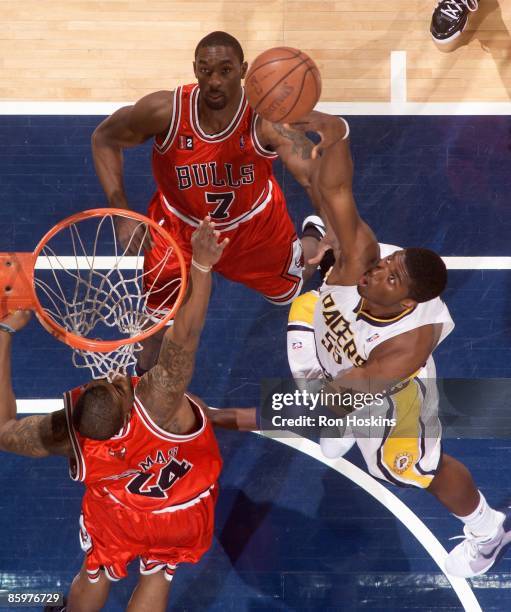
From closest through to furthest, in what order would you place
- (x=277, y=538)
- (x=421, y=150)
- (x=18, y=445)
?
1. (x=18, y=445)
2. (x=277, y=538)
3. (x=421, y=150)

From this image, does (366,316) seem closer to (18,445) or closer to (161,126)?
(161,126)

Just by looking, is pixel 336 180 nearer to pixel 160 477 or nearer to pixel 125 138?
pixel 125 138

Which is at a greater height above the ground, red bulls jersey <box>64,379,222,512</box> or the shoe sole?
the shoe sole

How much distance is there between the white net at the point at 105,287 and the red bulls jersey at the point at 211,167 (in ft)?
1.12

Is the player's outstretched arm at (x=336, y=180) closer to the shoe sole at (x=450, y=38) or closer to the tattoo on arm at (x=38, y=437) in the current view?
the shoe sole at (x=450, y=38)

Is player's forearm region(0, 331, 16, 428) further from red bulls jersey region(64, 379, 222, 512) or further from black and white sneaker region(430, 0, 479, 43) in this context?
black and white sneaker region(430, 0, 479, 43)

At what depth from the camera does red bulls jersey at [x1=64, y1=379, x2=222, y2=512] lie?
213 inches

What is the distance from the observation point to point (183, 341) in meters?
5.19

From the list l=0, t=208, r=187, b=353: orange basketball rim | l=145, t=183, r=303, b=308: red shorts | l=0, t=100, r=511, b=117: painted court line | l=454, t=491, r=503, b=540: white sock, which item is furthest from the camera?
l=0, t=100, r=511, b=117: painted court line

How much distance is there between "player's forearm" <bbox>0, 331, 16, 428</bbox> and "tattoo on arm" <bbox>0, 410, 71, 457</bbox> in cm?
6

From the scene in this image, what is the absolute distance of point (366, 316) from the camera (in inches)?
226

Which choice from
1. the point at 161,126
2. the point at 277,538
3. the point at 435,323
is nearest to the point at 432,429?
the point at 435,323

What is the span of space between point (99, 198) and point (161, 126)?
136 centimetres

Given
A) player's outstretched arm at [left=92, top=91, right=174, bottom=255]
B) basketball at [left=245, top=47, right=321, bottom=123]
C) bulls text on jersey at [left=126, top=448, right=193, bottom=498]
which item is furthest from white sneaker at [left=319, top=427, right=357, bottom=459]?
basketball at [left=245, top=47, right=321, bottom=123]
